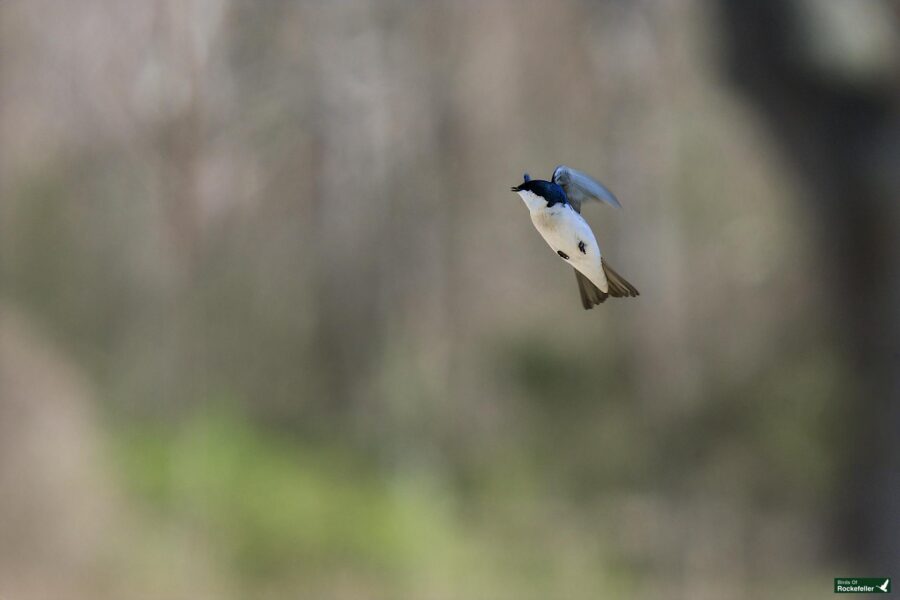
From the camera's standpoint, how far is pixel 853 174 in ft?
6.40

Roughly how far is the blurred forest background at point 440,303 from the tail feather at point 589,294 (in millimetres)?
1048

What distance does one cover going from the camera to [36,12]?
81.1 inches

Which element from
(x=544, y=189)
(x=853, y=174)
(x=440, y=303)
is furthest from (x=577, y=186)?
(x=853, y=174)

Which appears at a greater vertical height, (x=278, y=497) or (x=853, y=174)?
(x=853, y=174)

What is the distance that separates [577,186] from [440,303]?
1.19 m

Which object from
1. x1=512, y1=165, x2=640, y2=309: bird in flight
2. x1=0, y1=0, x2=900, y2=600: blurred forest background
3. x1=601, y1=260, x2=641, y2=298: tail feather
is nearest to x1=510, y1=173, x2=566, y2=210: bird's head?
x1=512, y1=165, x2=640, y2=309: bird in flight

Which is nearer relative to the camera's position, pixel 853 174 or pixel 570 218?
pixel 570 218

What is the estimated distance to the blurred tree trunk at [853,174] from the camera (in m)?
1.90

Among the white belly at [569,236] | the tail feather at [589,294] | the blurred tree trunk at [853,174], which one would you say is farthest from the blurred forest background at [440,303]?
the white belly at [569,236]

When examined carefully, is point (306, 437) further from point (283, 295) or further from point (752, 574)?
point (752, 574)

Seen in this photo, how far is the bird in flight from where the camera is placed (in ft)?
2.46

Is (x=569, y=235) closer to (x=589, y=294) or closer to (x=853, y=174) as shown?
(x=589, y=294)

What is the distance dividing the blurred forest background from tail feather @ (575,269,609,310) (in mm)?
1048

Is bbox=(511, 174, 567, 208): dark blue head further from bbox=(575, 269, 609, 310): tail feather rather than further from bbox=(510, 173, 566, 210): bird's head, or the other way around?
bbox=(575, 269, 609, 310): tail feather
